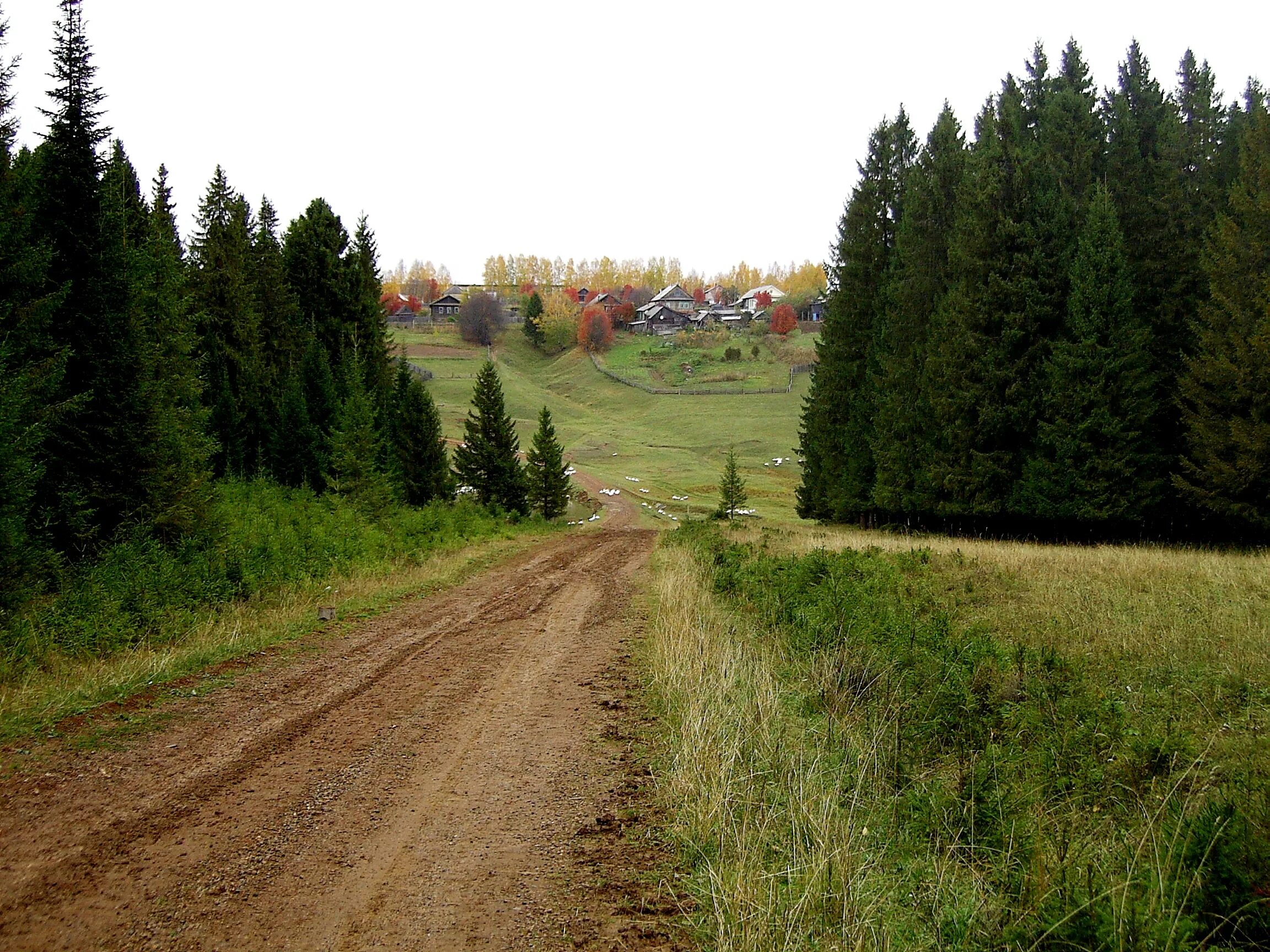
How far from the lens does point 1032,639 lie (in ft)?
29.6

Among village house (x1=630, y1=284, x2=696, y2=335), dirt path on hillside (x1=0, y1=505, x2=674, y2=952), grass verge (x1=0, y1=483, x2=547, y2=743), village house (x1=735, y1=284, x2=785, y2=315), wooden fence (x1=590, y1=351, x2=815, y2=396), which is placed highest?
village house (x1=735, y1=284, x2=785, y2=315)

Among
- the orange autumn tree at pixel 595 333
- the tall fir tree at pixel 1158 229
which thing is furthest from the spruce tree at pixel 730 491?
the orange autumn tree at pixel 595 333

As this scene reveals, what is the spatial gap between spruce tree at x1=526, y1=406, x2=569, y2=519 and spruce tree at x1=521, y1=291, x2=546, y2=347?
94768 mm

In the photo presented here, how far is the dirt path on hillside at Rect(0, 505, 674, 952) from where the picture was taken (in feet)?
12.4

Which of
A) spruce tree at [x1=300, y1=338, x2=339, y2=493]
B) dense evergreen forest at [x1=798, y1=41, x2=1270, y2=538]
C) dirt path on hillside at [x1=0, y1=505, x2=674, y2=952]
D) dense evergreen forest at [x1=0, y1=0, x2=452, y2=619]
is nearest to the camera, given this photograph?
dirt path on hillside at [x1=0, y1=505, x2=674, y2=952]

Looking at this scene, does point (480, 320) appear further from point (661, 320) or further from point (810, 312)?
point (810, 312)

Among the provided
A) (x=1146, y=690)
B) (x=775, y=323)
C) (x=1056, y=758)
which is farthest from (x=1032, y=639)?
(x=775, y=323)

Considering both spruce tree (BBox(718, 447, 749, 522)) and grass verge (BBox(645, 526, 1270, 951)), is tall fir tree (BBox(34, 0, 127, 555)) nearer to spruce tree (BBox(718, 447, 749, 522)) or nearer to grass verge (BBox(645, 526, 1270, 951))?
grass verge (BBox(645, 526, 1270, 951))

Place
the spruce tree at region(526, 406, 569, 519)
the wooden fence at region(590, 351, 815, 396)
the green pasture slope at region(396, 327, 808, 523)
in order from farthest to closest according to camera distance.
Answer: the wooden fence at region(590, 351, 815, 396) → the green pasture slope at region(396, 327, 808, 523) → the spruce tree at region(526, 406, 569, 519)

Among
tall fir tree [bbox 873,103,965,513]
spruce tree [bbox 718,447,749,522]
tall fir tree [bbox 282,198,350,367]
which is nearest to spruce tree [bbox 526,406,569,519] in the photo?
spruce tree [bbox 718,447,749,522]

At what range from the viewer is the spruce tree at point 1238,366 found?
855 inches

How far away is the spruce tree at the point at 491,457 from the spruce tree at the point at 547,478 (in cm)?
189

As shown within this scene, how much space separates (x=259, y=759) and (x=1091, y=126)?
3652 centimetres

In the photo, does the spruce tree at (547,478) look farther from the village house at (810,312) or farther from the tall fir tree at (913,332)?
the village house at (810,312)
